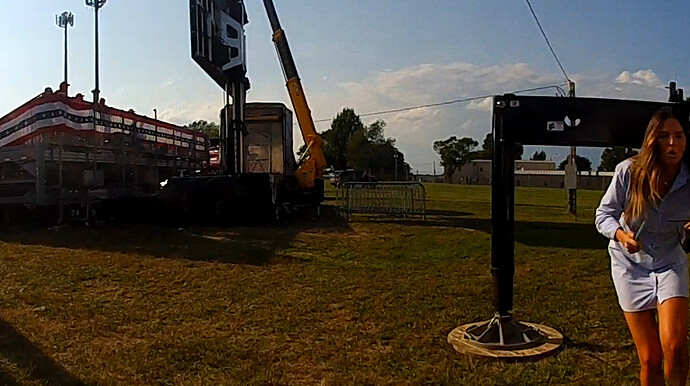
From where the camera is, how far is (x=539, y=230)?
47.8 ft

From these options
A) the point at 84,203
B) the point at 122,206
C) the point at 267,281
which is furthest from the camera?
the point at 122,206

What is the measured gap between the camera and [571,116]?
5324 millimetres

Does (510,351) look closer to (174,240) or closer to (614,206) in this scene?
(614,206)

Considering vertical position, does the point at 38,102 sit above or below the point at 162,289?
above

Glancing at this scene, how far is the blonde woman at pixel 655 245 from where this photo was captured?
3559 millimetres

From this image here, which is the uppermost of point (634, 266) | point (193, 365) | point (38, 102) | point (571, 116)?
point (38, 102)

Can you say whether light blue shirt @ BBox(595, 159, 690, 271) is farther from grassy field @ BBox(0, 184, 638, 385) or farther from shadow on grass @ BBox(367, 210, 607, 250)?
shadow on grass @ BBox(367, 210, 607, 250)

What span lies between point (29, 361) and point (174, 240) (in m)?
6.58

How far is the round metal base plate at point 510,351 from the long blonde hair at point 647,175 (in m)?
1.78

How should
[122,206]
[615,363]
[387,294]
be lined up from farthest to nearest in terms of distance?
[122,206], [387,294], [615,363]

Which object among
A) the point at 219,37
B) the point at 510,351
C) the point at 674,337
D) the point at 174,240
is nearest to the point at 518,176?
Result: the point at 219,37

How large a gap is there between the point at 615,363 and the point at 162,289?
4791 millimetres

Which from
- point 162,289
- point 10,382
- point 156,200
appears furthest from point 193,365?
point 156,200

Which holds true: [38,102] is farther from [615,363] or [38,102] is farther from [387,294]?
[615,363]
